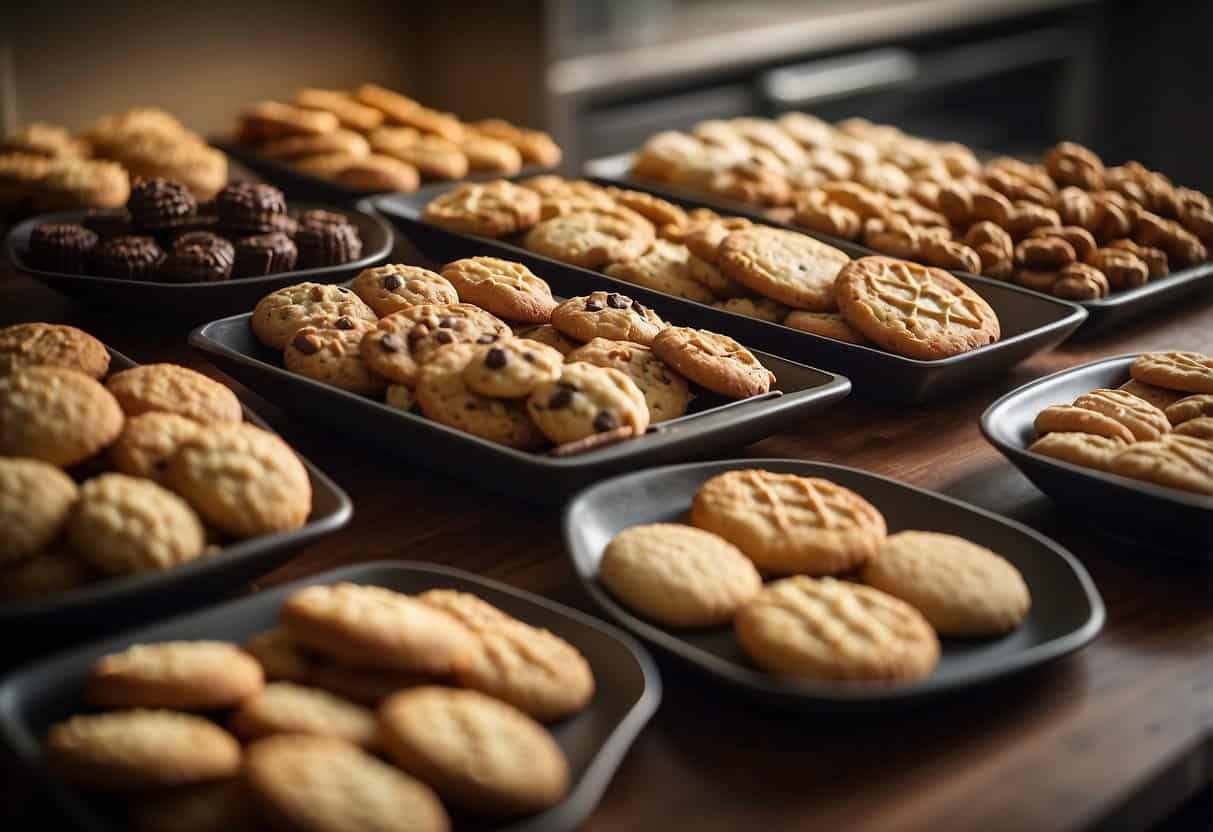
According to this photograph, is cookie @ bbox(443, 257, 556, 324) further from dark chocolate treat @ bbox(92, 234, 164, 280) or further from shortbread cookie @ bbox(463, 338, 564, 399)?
dark chocolate treat @ bbox(92, 234, 164, 280)

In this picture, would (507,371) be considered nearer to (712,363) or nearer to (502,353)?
(502,353)

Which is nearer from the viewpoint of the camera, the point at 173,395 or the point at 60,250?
the point at 173,395

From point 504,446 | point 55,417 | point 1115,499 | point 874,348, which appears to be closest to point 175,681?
point 55,417

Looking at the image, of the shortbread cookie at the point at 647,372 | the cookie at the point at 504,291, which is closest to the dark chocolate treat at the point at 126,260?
the cookie at the point at 504,291

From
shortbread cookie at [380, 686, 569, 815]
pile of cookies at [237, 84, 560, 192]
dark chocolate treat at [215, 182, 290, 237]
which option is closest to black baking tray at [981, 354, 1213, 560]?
shortbread cookie at [380, 686, 569, 815]

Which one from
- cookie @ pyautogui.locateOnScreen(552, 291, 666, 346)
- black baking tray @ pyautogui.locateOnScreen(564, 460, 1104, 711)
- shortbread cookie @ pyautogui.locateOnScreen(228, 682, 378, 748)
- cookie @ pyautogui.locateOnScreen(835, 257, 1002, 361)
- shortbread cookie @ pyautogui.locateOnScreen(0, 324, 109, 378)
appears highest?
shortbread cookie @ pyautogui.locateOnScreen(0, 324, 109, 378)
